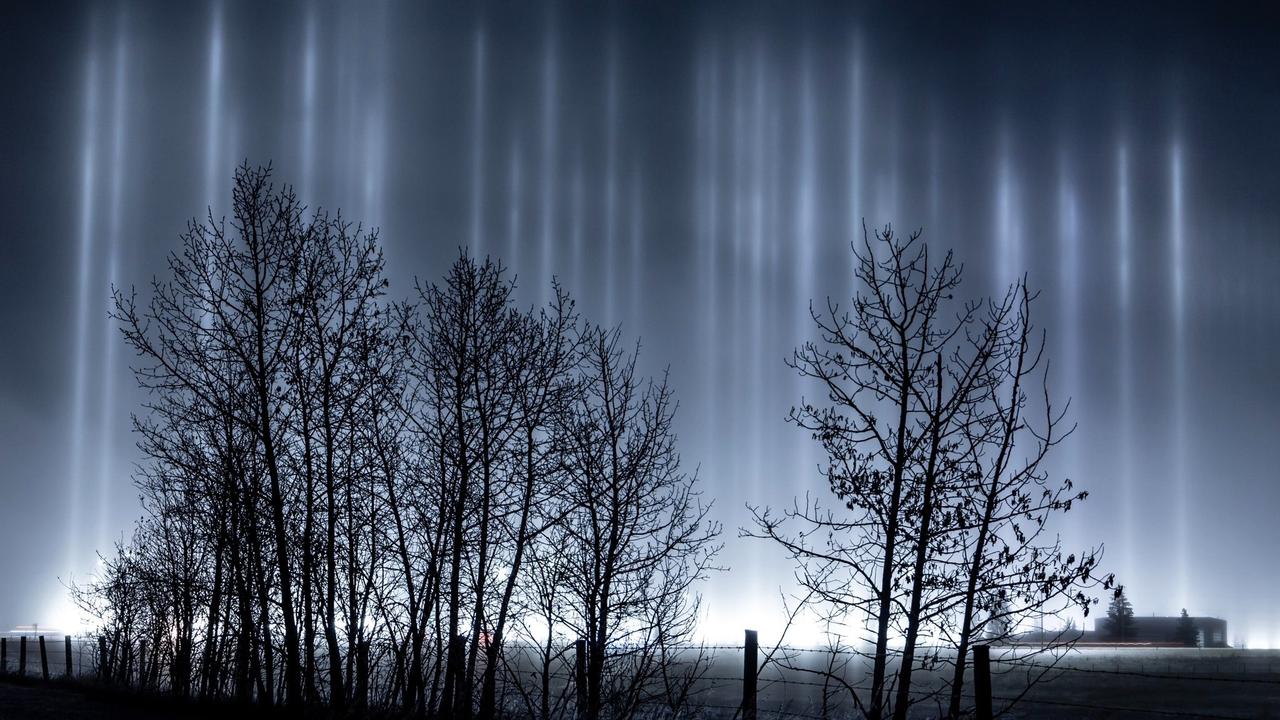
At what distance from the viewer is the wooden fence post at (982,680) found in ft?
29.0

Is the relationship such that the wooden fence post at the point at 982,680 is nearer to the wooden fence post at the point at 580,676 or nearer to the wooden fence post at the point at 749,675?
the wooden fence post at the point at 749,675

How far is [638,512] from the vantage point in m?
16.5

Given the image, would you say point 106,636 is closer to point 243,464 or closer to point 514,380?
point 243,464

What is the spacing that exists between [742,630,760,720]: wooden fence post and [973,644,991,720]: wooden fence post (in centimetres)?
190

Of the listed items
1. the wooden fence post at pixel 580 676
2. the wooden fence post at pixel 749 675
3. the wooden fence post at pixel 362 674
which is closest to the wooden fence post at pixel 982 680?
the wooden fence post at pixel 749 675

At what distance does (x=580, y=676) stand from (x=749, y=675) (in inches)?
101

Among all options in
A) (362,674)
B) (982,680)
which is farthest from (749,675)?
(362,674)

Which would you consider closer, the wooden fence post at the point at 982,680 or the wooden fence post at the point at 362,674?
the wooden fence post at the point at 982,680

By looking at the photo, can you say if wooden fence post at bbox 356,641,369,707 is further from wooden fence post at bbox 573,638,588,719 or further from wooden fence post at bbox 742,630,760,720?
wooden fence post at bbox 742,630,760,720

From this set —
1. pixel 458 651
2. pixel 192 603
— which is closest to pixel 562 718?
pixel 458 651

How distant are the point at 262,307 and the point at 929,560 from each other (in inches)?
398

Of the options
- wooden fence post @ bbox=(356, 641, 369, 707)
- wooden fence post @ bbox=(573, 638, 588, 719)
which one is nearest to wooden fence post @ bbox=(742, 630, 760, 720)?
wooden fence post @ bbox=(573, 638, 588, 719)

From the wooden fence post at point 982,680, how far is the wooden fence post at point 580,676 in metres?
4.21

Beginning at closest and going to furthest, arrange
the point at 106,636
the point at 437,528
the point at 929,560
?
the point at 929,560 → the point at 437,528 → the point at 106,636
